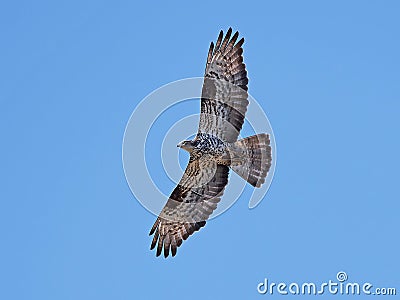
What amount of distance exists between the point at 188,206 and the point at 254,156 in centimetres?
192

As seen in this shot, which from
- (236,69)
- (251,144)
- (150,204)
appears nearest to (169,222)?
(150,204)

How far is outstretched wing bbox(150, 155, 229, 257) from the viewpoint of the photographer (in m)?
13.5

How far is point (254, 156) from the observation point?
13133 mm

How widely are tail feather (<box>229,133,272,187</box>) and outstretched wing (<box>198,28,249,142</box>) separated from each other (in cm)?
25

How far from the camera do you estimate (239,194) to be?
13266 mm

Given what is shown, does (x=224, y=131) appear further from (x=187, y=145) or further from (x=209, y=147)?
(x=187, y=145)

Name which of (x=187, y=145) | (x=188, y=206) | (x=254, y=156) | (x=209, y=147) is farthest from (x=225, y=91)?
(x=188, y=206)

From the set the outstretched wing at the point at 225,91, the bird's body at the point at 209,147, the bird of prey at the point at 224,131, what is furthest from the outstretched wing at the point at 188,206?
the outstretched wing at the point at 225,91

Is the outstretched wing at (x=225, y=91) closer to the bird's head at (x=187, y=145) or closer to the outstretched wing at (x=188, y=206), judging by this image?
the bird's head at (x=187, y=145)

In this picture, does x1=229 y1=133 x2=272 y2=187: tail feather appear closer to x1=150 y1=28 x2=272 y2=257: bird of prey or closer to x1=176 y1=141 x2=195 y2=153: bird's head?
x1=150 y1=28 x2=272 y2=257: bird of prey

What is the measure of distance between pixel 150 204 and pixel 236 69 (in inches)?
132

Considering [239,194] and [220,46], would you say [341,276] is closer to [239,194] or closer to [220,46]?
[239,194]

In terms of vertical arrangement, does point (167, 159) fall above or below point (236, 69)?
below

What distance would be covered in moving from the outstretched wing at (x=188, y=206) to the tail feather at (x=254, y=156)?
0.50 m
